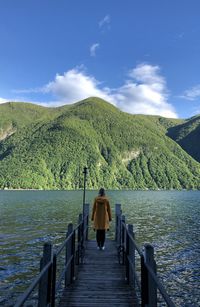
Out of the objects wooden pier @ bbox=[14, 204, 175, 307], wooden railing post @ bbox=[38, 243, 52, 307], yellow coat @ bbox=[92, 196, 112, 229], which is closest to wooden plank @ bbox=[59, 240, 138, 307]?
wooden pier @ bbox=[14, 204, 175, 307]

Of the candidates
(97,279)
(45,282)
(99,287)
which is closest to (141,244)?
(97,279)

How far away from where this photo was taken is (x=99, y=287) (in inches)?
395

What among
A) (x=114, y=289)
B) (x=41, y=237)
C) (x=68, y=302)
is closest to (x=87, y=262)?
(x=114, y=289)

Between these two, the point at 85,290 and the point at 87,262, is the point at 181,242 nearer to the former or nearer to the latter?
the point at 87,262

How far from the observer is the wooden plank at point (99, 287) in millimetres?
8680

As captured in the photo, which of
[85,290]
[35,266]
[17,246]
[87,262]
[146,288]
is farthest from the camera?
[17,246]

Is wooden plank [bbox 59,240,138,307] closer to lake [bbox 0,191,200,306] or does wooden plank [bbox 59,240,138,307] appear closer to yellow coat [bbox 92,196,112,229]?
yellow coat [bbox 92,196,112,229]

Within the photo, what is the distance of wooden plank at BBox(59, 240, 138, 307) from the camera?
8.68 meters

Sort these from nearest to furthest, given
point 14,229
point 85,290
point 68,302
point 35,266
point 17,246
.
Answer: point 68,302
point 85,290
point 35,266
point 17,246
point 14,229

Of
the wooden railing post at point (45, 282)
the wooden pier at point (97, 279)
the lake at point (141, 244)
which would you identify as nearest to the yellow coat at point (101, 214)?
the wooden pier at point (97, 279)

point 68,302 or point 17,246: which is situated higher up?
Result: point 68,302

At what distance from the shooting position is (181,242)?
3028cm

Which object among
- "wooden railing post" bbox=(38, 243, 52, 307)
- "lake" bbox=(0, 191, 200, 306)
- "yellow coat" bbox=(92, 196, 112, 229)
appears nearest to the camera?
"wooden railing post" bbox=(38, 243, 52, 307)

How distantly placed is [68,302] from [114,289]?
182cm
